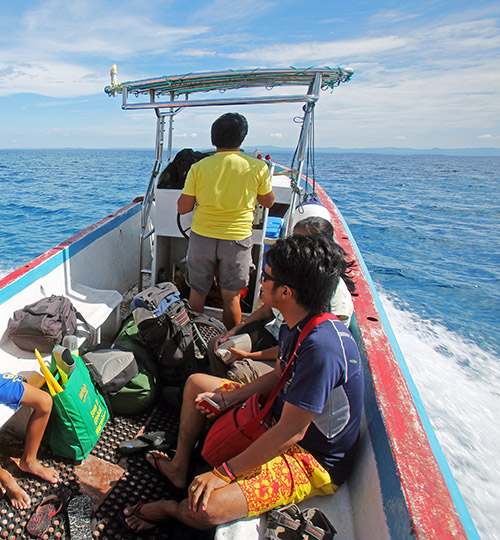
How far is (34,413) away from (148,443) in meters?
0.60

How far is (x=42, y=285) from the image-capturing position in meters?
2.62

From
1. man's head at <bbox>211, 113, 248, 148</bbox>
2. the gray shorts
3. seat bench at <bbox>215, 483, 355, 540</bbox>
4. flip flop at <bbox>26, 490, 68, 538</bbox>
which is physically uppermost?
man's head at <bbox>211, 113, 248, 148</bbox>

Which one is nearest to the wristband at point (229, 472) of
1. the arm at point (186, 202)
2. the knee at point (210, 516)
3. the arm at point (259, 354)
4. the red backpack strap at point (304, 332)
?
the knee at point (210, 516)

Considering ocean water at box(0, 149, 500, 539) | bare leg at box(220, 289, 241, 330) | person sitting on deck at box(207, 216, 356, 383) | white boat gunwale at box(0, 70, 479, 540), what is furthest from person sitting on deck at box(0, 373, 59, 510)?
ocean water at box(0, 149, 500, 539)

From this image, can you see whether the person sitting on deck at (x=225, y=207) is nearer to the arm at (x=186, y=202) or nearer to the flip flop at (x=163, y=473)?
the arm at (x=186, y=202)

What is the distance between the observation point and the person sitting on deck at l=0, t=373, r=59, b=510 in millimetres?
1742

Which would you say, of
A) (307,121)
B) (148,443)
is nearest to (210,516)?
(148,443)

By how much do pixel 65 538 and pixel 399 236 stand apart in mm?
13040

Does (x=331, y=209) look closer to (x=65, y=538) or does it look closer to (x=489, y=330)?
(x=489, y=330)

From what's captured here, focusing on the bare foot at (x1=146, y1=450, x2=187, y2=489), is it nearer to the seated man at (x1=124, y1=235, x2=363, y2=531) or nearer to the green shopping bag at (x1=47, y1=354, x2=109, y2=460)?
the seated man at (x1=124, y1=235, x2=363, y2=531)

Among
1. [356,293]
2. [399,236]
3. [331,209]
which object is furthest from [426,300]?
[356,293]

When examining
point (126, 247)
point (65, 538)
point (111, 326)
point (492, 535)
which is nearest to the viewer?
point (65, 538)

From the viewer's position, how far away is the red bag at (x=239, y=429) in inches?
61.4

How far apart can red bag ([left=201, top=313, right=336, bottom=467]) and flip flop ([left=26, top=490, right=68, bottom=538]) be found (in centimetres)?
74
